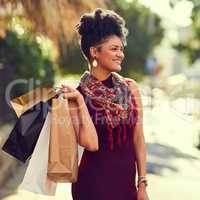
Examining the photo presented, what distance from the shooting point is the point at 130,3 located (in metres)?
22.2

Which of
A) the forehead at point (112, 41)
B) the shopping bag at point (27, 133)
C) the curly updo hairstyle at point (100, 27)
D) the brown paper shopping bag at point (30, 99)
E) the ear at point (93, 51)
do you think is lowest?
the shopping bag at point (27, 133)

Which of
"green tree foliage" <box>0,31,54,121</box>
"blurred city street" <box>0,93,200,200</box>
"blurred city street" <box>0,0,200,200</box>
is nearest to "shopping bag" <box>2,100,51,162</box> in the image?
"blurred city street" <box>0,0,200,200</box>

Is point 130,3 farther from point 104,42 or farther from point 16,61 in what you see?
point 104,42

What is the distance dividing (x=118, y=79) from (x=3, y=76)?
11.4 meters

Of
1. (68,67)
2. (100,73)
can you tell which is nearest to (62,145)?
(100,73)

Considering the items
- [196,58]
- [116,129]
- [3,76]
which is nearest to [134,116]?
[116,129]

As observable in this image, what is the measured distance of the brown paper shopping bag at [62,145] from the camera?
2670 millimetres

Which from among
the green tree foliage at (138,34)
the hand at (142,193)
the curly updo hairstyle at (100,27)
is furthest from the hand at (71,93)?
the green tree foliage at (138,34)

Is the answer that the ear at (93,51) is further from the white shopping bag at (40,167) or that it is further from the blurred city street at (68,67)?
the white shopping bag at (40,167)

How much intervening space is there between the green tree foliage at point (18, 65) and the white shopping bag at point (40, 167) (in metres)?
10.7

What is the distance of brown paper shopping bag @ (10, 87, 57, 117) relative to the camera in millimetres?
2748

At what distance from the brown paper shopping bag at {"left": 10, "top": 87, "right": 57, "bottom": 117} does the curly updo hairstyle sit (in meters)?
0.31

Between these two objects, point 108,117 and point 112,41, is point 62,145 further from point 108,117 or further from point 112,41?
point 112,41

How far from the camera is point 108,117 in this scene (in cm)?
270
